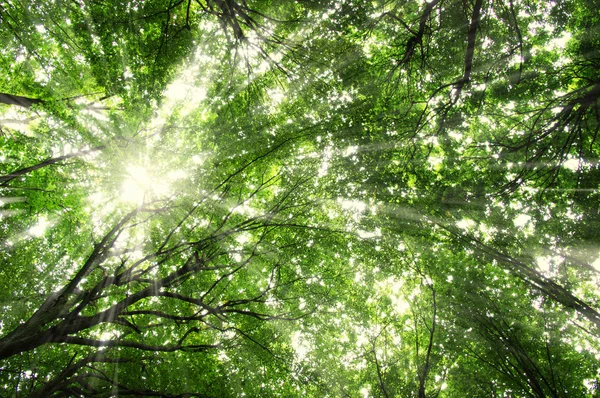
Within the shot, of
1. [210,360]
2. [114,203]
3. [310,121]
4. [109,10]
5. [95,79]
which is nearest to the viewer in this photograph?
[109,10]

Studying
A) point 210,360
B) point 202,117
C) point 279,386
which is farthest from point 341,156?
point 279,386

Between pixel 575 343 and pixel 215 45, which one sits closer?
pixel 215 45

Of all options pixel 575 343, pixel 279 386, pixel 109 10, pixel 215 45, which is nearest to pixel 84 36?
pixel 109 10

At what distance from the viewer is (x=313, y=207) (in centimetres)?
667

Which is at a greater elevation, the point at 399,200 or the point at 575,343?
the point at 399,200

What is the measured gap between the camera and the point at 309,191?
6.61 metres

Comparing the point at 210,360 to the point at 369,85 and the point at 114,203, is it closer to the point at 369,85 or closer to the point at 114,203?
the point at 114,203

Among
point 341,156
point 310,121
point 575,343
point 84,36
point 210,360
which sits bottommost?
point 575,343

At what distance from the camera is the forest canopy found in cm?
604

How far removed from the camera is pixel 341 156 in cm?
723

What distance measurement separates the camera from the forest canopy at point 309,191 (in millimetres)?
6039

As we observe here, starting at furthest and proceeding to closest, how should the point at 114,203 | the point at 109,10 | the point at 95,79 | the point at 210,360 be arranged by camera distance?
the point at 114,203, the point at 210,360, the point at 95,79, the point at 109,10

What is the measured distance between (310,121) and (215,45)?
295cm

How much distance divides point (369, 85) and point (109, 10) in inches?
225
